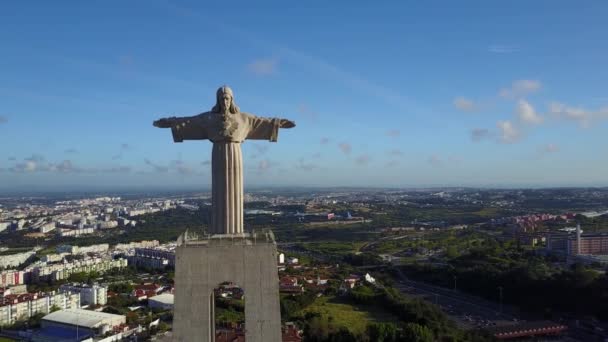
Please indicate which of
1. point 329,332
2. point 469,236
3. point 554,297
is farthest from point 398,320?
point 469,236

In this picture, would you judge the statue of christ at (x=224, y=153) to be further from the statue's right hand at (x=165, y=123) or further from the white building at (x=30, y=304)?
the white building at (x=30, y=304)

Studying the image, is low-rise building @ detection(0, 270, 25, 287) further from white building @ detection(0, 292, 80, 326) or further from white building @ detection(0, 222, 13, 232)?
white building @ detection(0, 222, 13, 232)

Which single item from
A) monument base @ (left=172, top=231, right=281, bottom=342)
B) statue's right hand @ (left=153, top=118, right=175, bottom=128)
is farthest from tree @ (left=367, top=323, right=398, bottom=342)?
statue's right hand @ (left=153, top=118, right=175, bottom=128)

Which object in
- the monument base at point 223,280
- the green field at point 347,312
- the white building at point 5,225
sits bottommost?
the green field at point 347,312

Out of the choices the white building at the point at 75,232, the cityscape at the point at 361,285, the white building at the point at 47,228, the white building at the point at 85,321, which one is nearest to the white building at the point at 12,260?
the cityscape at the point at 361,285

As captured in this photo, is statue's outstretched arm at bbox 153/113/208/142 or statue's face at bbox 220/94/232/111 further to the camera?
statue's outstretched arm at bbox 153/113/208/142

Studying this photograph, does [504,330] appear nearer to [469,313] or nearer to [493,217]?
[469,313]
